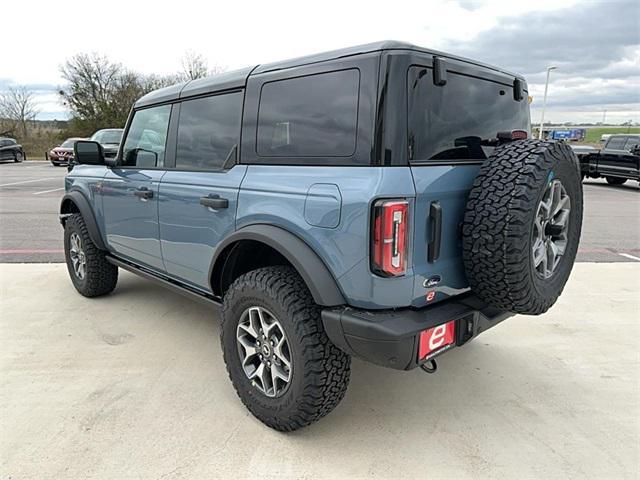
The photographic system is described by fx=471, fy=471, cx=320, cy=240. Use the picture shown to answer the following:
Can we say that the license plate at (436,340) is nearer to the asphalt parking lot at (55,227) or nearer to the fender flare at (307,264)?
the fender flare at (307,264)

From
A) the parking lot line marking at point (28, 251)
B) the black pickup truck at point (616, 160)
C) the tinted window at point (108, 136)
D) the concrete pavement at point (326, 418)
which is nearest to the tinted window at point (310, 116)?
the concrete pavement at point (326, 418)

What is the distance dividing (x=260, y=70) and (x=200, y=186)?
29.7 inches

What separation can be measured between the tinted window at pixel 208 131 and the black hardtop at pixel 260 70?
0.22 feet

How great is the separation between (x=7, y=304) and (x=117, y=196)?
5.28 feet

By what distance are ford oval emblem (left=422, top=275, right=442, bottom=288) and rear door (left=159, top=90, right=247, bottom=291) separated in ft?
3.56

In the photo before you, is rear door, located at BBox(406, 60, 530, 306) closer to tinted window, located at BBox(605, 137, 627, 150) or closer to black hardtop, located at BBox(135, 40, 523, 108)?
black hardtop, located at BBox(135, 40, 523, 108)

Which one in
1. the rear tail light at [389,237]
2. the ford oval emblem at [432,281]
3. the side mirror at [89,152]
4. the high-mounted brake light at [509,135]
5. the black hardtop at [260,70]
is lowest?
the ford oval emblem at [432,281]

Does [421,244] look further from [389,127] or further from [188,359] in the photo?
[188,359]

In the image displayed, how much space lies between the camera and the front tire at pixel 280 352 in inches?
86.7

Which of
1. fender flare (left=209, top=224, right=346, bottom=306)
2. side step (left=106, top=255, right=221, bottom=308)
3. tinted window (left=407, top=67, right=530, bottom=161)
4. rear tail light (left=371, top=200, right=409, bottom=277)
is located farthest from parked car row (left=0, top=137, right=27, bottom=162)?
rear tail light (left=371, top=200, right=409, bottom=277)

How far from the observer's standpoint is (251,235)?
93.9 inches

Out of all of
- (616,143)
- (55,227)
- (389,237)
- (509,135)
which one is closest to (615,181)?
(616,143)

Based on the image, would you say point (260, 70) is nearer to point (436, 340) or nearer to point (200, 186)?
point (200, 186)

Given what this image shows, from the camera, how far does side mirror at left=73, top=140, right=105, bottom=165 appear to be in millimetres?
3750
